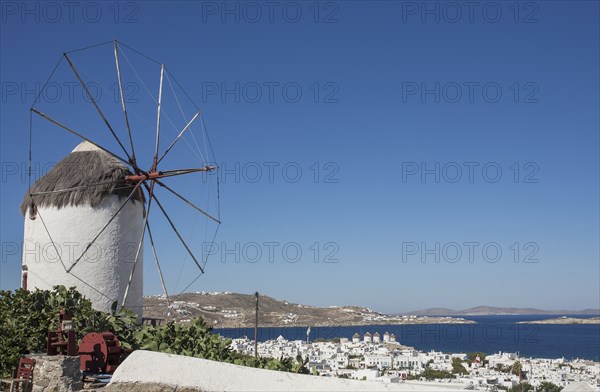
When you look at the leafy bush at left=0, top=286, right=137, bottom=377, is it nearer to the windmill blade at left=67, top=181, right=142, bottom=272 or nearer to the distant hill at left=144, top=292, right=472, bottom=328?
the windmill blade at left=67, top=181, right=142, bottom=272

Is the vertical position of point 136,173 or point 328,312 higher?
point 136,173

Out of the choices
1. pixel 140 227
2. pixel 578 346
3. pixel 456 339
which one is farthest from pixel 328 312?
pixel 140 227

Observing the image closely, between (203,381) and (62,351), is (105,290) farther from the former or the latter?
(203,381)

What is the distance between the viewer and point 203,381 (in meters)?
4.93

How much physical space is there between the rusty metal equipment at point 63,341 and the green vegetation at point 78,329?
114 cm

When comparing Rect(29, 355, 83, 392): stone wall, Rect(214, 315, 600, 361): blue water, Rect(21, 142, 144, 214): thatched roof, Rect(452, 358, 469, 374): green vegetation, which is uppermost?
Rect(21, 142, 144, 214): thatched roof

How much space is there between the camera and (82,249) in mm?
13414

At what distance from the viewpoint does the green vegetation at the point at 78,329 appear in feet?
32.1

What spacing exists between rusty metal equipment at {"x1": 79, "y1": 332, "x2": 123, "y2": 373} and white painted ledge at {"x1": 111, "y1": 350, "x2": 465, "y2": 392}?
4313mm

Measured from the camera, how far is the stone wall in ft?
26.6

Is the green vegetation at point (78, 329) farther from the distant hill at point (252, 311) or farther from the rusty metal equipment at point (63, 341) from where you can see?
the distant hill at point (252, 311)

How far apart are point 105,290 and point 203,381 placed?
933 centimetres

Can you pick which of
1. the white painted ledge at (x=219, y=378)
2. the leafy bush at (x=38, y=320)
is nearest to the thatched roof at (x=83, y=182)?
the leafy bush at (x=38, y=320)

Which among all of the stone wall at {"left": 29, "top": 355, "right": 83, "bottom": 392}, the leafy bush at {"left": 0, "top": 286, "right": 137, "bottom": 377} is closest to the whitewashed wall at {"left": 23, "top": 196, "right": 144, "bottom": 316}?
the leafy bush at {"left": 0, "top": 286, "right": 137, "bottom": 377}
